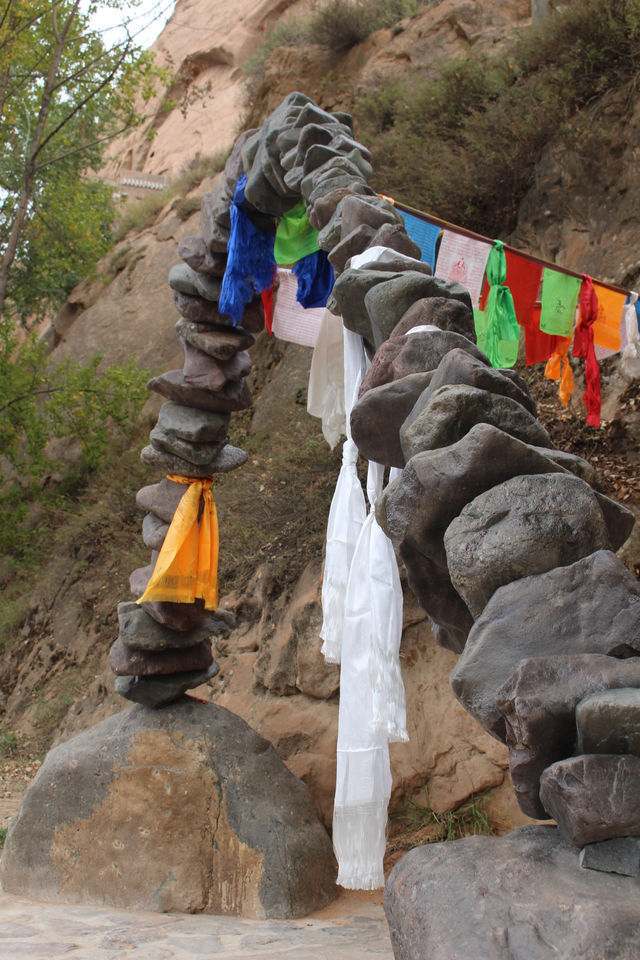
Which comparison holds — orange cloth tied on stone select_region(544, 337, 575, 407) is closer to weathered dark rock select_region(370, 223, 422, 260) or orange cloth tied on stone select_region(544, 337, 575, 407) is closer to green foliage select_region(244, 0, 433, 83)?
weathered dark rock select_region(370, 223, 422, 260)

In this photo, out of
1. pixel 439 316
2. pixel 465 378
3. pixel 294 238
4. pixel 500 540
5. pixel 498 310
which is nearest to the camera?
pixel 500 540

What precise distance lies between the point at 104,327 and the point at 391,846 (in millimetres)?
9943

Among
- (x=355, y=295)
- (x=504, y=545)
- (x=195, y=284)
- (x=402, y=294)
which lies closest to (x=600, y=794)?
(x=504, y=545)

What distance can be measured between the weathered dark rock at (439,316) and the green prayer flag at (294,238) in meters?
2.18

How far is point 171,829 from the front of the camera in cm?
383

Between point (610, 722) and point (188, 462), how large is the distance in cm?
364

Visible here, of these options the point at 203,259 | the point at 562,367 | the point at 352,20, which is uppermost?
the point at 352,20

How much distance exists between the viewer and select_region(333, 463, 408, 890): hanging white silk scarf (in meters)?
2.32

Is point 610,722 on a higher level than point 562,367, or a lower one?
lower

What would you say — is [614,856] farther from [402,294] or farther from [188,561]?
[188,561]

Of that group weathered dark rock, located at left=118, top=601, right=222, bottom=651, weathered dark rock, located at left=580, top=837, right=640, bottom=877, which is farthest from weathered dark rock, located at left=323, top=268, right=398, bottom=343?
weathered dark rock, located at left=118, top=601, right=222, bottom=651

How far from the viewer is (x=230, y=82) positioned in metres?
20.8

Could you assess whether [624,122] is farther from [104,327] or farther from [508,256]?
[104,327]

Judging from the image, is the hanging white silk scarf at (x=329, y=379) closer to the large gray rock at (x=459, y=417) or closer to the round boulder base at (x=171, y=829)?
the round boulder base at (x=171, y=829)
